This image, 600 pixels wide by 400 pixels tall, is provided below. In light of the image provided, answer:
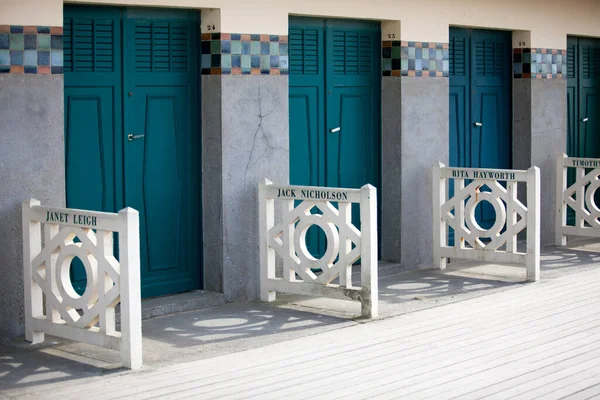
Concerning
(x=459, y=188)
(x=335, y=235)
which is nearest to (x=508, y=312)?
(x=335, y=235)

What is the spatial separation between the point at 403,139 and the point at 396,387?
4735mm

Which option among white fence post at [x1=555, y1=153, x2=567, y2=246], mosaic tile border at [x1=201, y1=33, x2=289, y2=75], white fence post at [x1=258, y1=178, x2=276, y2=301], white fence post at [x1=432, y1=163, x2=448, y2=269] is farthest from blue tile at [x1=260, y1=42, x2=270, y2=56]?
white fence post at [x1=555, y1=153, x2=567, y2=246]

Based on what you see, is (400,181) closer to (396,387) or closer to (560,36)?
(560,36)

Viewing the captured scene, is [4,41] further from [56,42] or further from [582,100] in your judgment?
[582,100]

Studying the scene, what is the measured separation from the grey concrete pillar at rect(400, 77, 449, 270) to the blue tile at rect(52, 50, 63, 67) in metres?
3.92

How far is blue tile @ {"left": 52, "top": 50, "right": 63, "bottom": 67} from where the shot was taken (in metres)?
7.91

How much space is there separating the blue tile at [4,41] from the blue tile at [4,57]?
30 millimetres

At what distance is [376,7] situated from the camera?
10.5m

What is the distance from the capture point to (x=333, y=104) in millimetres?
10508

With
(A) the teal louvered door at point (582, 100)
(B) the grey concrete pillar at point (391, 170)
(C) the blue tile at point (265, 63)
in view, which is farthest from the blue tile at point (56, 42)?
(A) the teal louvered door at point (582, 100)

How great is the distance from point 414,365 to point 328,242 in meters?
1.87

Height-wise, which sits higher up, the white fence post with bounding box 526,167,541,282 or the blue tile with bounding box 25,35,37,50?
the blue tile with bounding box 25,35,37,50

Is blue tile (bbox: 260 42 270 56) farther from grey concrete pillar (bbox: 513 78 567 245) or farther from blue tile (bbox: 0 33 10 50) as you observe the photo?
grey concrete pillar (bbox: 513 78 567 245)

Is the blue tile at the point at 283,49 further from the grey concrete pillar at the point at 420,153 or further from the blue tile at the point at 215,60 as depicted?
the grey concrete pillar at the point at 420,153
